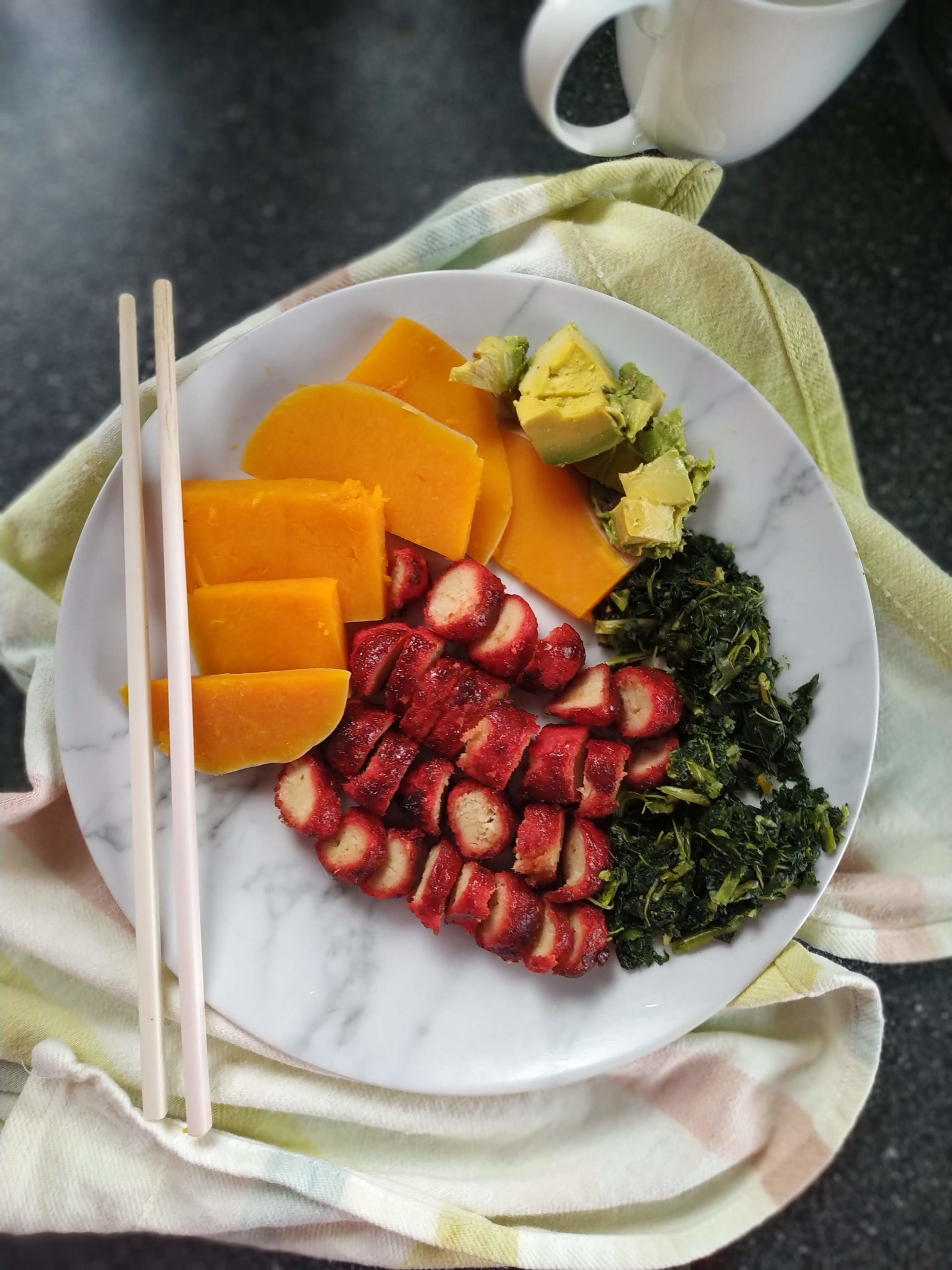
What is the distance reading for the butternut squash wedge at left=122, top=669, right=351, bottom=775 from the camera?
1587 millimetres

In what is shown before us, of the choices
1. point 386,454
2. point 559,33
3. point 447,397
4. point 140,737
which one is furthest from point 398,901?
point 559,33

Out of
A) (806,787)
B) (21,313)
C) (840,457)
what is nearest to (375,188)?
(21,313)

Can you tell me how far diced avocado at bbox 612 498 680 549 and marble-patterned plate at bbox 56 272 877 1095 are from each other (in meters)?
0.18

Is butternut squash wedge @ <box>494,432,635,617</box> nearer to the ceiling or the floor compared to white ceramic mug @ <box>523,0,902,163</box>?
nearer to the floor

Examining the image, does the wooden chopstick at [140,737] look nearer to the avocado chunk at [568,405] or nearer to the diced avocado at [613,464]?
the avocado chunk at [568,405]

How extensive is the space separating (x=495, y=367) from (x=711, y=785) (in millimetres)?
783

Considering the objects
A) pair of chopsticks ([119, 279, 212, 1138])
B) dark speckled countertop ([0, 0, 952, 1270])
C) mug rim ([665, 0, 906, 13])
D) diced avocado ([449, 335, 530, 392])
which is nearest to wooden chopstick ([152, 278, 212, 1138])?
pair of chopsticks ([119, 279, 212, 1138])

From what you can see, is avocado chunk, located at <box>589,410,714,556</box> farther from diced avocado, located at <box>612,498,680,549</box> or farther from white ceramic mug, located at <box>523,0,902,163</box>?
white ceramic mug, located at <box>523,0,902,163</box>

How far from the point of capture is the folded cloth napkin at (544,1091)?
1.77 m

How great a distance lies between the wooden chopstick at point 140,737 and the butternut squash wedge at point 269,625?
98 mm

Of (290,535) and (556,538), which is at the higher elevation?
(556,538)

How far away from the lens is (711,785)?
63.1 inches

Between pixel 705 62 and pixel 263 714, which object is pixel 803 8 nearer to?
pixel 705 62

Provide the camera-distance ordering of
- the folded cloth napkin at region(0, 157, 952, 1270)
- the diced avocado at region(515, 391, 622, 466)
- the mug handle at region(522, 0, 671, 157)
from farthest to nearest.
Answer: the folded cloth napkin at region(0, 157, 952, 1270) → the diced avocado at region(515, 391, 622, 466) → the mug handle at region(522, 0, 671, 157)
